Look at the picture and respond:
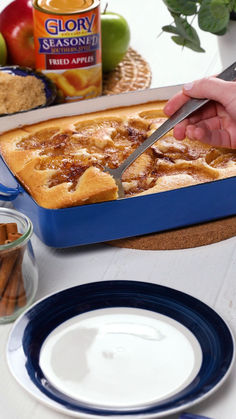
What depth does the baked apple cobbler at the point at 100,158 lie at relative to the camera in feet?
3.68

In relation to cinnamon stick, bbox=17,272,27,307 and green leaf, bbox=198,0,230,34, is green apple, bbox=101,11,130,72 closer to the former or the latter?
green leaf, bbox=198,0,230,34

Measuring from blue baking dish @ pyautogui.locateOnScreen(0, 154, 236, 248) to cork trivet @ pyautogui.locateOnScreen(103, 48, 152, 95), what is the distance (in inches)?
24.4

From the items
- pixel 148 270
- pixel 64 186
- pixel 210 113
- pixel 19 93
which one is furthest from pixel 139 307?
pixel 19 93

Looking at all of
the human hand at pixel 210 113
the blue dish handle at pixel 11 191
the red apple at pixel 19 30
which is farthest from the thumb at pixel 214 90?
the red apple at pixel 19 30

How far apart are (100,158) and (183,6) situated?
551 millimetres

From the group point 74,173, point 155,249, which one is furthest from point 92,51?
point 155,249

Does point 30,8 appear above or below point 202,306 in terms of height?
above

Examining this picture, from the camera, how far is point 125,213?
1.09 metres

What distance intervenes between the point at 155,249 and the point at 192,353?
31 centimetres

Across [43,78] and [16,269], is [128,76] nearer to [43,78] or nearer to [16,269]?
[43,78]

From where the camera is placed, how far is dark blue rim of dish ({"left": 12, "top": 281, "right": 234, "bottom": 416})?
2.56 feet

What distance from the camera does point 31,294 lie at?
3.22ft

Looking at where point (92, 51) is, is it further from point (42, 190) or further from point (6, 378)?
point (6, 378)

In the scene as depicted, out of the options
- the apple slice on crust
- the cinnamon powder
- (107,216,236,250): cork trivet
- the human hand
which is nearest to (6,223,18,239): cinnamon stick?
the apple slice on crust
